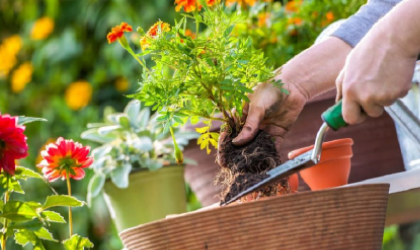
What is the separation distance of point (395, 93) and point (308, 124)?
0.81m

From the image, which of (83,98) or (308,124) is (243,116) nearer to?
(308,124)

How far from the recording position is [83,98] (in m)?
3.64

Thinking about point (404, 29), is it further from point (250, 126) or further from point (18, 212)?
point (18, 212)

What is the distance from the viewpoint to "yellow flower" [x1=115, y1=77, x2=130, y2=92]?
3.68 metres

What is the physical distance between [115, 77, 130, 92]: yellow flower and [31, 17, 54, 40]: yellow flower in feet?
1.69

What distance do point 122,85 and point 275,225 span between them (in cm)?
290

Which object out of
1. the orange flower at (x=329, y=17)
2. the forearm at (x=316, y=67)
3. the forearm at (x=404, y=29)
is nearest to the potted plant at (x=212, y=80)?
the forearm at (x=316, y=67)

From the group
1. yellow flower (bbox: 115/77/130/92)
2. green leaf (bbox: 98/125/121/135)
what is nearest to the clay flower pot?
green leaf (bbox: 98/125/121/135)

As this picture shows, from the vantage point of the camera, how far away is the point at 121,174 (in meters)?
2.05

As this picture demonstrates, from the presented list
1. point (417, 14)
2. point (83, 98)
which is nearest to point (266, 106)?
point (417, 14)

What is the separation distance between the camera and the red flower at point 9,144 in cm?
123

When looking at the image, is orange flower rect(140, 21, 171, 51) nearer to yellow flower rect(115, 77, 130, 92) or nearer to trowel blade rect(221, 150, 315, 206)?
trowel blade rect(221, 150, 315, 206)

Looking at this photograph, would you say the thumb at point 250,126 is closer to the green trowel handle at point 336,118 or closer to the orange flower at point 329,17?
the green trowel handle at point 336,118

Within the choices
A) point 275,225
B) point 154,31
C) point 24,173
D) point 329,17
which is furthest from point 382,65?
point 329,17
